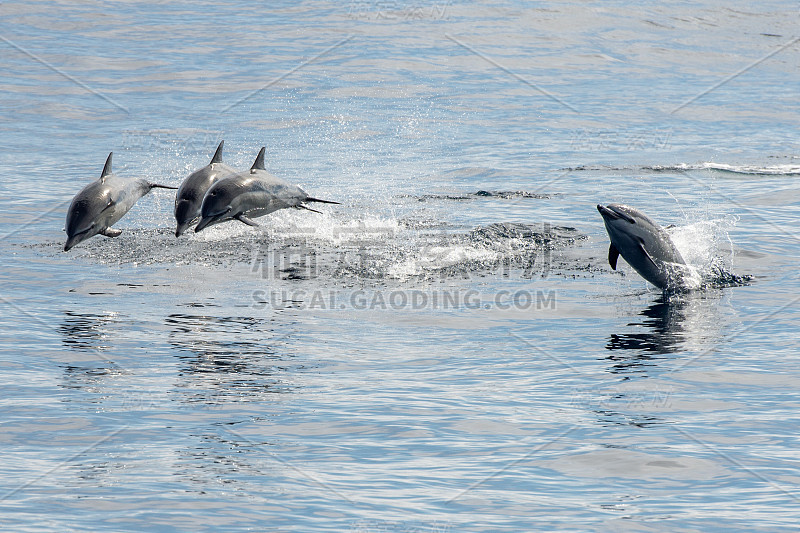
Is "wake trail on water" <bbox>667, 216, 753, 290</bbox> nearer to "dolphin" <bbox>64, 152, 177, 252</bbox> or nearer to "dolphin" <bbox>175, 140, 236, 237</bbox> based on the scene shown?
"dolphin" <bbox>175, 140, 236, 237</bbox>

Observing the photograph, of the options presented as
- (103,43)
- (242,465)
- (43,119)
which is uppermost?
(103,43)

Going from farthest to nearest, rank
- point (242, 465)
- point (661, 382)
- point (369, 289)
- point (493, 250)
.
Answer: point (493, 250) < point (369, 289) < point (661, 382) < point (242, 465)

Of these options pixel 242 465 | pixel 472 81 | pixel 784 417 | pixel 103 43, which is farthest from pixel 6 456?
pixel 103 43

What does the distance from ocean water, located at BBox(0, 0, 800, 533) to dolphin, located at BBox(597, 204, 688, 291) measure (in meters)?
0.32

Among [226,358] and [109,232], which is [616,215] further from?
[109,232]

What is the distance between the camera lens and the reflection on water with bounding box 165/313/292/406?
8.92 m

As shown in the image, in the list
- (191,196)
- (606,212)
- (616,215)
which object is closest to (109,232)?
(191,196)

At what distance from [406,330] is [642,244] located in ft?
10.6

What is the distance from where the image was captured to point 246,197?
11281 millimetres

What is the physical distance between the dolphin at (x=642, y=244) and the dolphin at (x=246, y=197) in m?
3.59

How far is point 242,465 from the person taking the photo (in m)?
7.50

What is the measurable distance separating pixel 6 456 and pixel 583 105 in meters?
25.6

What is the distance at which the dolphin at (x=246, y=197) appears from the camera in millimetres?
10977

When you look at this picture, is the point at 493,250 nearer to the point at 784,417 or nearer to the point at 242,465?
the point at 784,417
